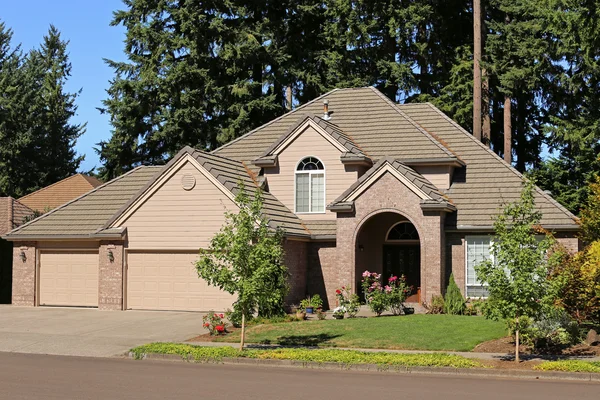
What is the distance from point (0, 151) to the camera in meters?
60.7

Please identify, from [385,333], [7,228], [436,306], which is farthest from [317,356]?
[7,228]

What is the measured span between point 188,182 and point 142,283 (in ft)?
13.3

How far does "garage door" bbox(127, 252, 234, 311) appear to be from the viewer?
2842cm

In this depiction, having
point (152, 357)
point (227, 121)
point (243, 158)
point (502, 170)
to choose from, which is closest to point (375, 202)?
point (502, 170)

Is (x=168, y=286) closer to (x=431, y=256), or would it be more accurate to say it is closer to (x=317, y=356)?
(x=431, y=256)

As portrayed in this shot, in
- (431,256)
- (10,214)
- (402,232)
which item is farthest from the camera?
(10,214)

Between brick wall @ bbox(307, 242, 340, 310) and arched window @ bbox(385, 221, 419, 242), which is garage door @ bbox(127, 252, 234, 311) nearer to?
brick wall @ bbox(307, 242, 340, 310)

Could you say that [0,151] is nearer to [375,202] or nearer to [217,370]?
[375,202]

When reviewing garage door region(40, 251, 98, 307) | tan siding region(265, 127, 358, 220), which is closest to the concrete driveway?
garage door region(40, 251, 98, 307)

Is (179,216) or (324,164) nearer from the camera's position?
(179,216)

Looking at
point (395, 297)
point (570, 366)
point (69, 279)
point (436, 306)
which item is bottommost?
point (570, 366)

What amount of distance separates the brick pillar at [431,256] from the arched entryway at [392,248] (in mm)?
2737

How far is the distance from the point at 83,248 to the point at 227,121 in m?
16.9

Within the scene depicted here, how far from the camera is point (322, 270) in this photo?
30.3 meters
